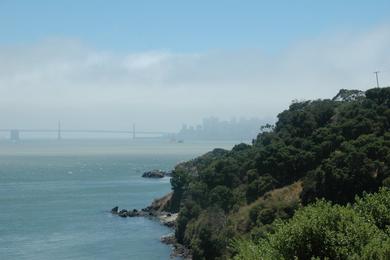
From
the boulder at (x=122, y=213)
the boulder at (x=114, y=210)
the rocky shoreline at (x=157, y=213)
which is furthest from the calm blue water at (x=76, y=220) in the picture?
the boulder at (x=122, y=213)

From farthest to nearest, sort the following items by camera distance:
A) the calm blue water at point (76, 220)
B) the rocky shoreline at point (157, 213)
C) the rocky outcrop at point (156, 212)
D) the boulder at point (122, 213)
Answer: the boulder at point (122, 213)
the rocky outcrop at point (156, 212)
the rocky shoreline at point (157, 213)
the calm blue water at point (76, 220)

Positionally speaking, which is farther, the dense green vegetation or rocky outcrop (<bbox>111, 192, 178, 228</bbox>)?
rocky outcrop (<bbox>111, 192, 178, 228</bbox>)

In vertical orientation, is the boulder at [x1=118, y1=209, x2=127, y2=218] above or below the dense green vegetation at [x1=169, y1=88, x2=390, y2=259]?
below

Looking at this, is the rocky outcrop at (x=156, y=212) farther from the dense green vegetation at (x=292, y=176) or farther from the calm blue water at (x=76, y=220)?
the dense green vegetation at (x=292, y=176)

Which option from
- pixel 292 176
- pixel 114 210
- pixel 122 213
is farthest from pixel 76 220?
pixel 292 176

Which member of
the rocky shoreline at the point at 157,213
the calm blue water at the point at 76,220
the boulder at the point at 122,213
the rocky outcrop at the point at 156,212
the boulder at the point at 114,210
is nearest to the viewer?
the calm blue water at the point at 76,220

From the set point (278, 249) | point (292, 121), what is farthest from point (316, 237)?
point (292, 121)

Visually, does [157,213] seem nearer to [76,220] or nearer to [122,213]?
[122,213]

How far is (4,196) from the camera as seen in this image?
110 meters

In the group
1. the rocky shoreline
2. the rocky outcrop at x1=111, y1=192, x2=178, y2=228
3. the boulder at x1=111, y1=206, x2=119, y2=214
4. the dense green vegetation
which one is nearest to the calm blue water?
the boulder at x1=111, y1=206, x2=119, y2=214

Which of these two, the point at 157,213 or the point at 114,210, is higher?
the point at 114,210

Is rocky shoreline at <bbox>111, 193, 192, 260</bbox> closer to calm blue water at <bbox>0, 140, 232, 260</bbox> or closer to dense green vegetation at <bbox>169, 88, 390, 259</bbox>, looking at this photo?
calm blue water at <bbox>0, 140, 232, 260</bbox>

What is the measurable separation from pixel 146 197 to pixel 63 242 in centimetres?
4437

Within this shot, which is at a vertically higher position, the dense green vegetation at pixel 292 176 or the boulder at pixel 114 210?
the dense green vegetation at pixel 292 176
